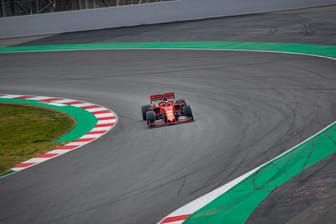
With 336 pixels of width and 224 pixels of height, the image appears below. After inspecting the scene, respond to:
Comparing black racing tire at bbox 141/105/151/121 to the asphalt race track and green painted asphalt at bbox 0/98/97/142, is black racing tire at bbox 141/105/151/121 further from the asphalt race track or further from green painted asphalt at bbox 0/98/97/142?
green painted asphalt at bbox 0/98/97/142

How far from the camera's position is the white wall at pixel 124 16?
34.3m

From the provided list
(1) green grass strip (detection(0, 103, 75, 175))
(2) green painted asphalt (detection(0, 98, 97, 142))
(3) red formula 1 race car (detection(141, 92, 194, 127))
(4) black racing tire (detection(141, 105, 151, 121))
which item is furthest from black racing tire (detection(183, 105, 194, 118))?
(1) green grass strip (detection(0, 103, 75, 175))

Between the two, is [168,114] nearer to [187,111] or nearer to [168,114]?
[168,114]

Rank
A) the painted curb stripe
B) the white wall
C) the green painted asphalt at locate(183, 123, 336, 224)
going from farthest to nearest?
the white wall → the painted curb stripe → the green painted asphalt at locate(183, 123, 336, 224)

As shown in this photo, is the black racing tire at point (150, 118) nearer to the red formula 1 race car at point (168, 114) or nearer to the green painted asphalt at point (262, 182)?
the red formula 1 race car at point (168, 114)

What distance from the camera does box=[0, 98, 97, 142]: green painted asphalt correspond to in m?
15.6

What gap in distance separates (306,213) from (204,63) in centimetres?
1504

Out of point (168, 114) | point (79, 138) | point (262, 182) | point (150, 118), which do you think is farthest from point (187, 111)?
point (262, 182)

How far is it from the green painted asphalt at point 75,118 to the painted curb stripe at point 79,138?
11cm

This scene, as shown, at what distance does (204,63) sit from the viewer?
2378 centimetres

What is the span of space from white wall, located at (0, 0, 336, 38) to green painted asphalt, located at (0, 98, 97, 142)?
13215 millimetres

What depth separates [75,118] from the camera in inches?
698

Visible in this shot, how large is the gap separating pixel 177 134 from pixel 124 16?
818 inches

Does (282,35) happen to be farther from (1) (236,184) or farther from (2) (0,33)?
(1) (236,184)
